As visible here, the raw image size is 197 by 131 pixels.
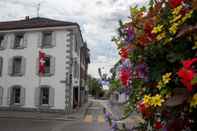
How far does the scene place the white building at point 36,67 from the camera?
32.9 m

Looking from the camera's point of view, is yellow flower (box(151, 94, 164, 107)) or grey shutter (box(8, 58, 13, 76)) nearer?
yellow flower (box(151, 94, 164, 107))

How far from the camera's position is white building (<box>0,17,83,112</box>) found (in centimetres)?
3294

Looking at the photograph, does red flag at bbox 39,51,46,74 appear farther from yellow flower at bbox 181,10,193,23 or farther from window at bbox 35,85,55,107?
yellow flower at bbox 181,10,193,23

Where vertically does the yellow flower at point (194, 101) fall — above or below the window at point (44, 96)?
below

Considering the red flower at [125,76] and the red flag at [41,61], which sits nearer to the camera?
the red flower at [125,76]

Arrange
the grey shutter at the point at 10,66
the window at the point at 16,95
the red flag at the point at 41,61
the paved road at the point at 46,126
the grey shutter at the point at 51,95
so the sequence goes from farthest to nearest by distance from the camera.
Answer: the grey shutter at the point at 10,66, the window at the point at 16,95, the grey shutter at the point at 51,95, the red flag at the point at 41,61, the paved road at the point at 46,126

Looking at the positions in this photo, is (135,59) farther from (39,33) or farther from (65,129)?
(39,33)

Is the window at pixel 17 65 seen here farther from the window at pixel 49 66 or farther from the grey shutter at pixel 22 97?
the window at pixel 49 66

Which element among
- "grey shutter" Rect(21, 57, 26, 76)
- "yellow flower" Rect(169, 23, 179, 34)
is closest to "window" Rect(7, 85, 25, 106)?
"grey shutter" Rect(21, 57, 26, 76)

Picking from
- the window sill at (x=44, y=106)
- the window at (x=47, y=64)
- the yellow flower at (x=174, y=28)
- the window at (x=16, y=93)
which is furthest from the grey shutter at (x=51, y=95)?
the yellow flower at (x=174, y=28)

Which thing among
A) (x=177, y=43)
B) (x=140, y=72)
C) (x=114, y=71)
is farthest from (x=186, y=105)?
(x=114, y=71)

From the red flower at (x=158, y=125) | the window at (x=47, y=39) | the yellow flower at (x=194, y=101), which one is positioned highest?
the window at (x=47, y=39)

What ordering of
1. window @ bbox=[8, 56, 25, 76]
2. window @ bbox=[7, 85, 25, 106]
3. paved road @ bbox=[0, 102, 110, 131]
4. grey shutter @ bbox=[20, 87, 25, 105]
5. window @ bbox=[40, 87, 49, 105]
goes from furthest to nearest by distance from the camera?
window @ bbox=[8, 56, 25, 76] → window @ bbox=[7, 85, 25, 106] → grey shutter @ bbox=[20, 87, 25, 105] → window @ bbox=[40, 87, 49, 105] → paved road @ bbox=[0, 102, 110, 131]

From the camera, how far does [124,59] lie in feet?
8.45
